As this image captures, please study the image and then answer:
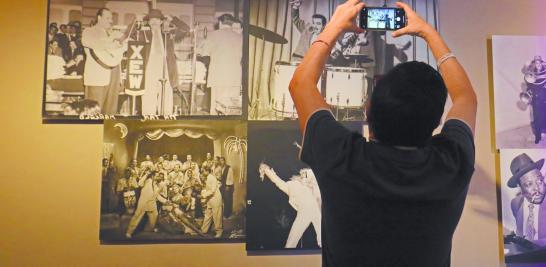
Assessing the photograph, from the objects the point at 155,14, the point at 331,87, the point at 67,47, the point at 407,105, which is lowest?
the point at 407,105

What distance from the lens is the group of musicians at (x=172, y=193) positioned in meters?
1.17

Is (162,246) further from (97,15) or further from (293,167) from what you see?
(97,15)

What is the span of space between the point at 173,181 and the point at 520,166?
1.08 metres

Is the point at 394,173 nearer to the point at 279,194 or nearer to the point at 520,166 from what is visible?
the point at 279,194

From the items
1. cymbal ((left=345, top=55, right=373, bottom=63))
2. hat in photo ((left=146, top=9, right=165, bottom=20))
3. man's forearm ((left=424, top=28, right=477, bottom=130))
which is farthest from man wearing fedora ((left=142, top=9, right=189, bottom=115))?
man's forearm ((left=424, top=28, right=477, bottom=130))

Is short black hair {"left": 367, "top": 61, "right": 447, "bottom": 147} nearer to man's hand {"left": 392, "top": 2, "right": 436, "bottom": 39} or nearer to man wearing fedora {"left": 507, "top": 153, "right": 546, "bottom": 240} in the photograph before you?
man's hand {"left": 392, "top": 2, "right": 436, "bottom": 39}

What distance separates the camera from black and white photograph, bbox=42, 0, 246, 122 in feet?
3.91

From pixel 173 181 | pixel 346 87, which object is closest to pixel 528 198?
pixel 346 87

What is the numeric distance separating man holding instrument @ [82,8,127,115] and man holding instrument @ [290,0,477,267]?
788 millimetres

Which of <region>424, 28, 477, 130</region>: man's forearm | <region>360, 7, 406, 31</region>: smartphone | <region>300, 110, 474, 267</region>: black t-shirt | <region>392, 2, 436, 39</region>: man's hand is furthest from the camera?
<region>360, 7, 406, 31</region>: smartphone

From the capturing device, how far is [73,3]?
122 centimetres

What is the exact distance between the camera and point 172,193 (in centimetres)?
118

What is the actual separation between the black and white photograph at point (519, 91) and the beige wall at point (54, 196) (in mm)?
161

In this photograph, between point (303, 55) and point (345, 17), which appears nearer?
point (345, 17)
